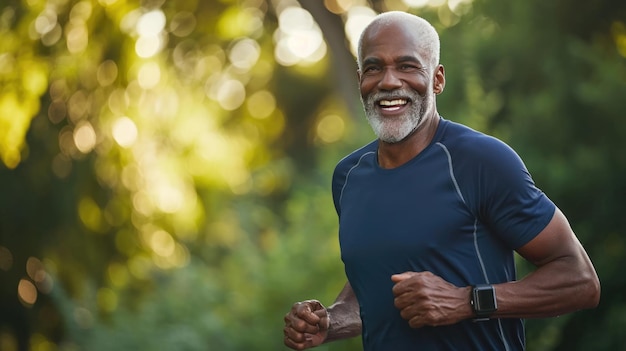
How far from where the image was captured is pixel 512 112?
9125 mm

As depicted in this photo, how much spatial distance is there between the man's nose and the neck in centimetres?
15

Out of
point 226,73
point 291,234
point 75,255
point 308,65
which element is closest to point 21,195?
point 75,255

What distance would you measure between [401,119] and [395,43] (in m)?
0.24

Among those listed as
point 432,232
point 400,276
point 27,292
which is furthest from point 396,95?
point 27,292

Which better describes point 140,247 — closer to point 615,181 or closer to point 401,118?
point 615,181

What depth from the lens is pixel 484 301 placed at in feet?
10.1

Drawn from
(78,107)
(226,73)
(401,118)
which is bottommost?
(226,73)

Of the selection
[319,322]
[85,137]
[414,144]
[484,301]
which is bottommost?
[85,137]

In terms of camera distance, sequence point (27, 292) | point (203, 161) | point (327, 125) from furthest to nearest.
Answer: point (327, 125)
point (203, 161)
point (27, 292)

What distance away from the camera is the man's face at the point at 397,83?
133 inches

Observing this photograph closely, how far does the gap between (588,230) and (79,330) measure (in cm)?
406

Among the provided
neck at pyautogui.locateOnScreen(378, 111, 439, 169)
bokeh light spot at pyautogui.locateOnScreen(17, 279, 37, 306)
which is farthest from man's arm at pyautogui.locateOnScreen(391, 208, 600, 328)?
bokeh light spot at pyautogui.locateOnScreen(17, 279, 37, 306)

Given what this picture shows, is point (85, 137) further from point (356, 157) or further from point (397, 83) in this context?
point (397, 83)

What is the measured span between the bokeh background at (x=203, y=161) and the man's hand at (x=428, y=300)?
4039mm
